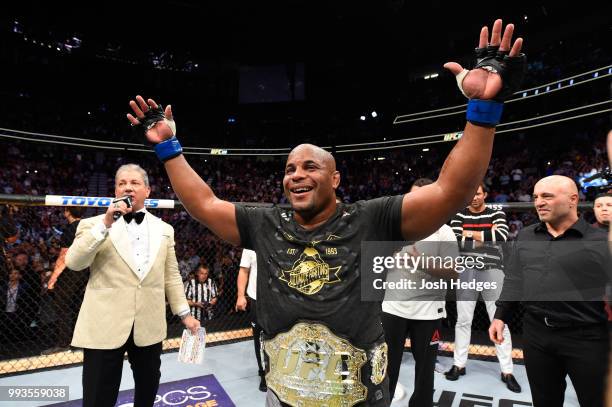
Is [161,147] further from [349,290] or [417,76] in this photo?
[417,76]

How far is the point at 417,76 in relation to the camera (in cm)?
1688

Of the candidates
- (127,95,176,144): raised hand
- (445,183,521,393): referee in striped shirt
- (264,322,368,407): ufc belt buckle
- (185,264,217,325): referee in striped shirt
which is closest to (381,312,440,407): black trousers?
(445,183,521,393): referee in striped shirt

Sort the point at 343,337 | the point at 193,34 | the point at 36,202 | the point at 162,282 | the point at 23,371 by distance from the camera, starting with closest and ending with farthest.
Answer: the point at 343,337
the point at 162,282
the point at 36,202
the point at 23,371
the point at 193,34

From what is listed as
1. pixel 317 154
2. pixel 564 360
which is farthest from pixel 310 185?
Result: pixel 564 360

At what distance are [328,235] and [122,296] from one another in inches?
49.6

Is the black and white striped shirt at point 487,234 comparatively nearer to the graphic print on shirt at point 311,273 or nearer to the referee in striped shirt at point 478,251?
the referee in striped shirt at point 478,251

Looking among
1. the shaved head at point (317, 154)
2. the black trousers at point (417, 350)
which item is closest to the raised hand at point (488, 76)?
the shaved head at point (317, 154)

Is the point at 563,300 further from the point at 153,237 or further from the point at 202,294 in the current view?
the point at 202,294

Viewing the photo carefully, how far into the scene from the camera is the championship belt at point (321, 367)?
116 cm

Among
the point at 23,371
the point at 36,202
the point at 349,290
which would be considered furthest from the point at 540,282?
the point at 23,371

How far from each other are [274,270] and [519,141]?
14.9 m

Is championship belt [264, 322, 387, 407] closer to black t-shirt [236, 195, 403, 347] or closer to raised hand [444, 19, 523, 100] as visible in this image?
black t-shirt [236, 195, 403, 347]

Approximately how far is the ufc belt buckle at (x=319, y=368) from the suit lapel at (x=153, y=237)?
3.71 feet

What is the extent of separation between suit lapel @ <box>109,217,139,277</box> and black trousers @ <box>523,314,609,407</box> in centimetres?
222
